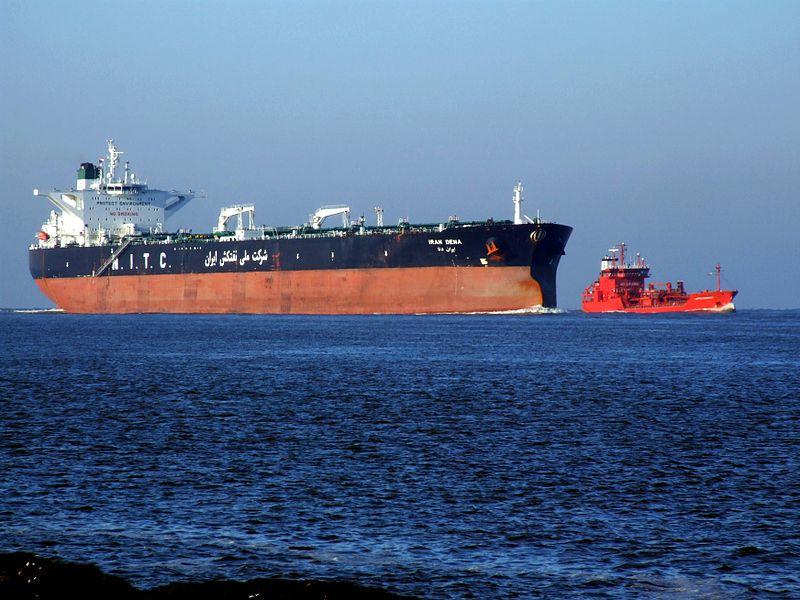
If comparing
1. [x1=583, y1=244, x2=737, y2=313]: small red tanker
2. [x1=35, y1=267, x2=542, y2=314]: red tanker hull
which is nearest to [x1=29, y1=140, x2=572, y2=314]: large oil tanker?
[x1=35, y1=267, x2=542, y2=314]: red tanker hull

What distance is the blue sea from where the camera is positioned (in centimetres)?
1125

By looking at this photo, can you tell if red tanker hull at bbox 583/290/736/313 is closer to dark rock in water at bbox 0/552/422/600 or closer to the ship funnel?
the ship funnel

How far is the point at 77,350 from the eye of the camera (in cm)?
4797

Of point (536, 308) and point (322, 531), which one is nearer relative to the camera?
point (322, 531)

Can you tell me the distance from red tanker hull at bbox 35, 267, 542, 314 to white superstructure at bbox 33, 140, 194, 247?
476 cm

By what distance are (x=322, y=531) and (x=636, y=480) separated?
5492 millimetres

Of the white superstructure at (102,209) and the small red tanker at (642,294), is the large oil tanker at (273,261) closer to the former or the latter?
the white superstructure at (102,209)

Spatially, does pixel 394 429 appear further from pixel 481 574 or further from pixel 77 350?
pixel 77 350

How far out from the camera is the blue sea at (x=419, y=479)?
36.9 feet

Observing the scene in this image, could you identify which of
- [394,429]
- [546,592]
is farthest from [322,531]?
[394,429]

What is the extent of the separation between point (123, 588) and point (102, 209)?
85272 mm

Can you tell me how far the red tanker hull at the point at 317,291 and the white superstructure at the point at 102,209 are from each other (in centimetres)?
476

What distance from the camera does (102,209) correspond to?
90938mm

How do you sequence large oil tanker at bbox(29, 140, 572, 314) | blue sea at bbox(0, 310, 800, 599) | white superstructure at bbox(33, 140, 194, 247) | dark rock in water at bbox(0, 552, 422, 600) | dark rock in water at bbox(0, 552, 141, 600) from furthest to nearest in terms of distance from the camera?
white superstructure at bbox(33, 140, 194, 247)
large oil tanker at bbox(29, 140, 572, 314)
blue sea at bbox(0, 310, 800, 599)
dark rock in water at bbox(0, 552, 141, 600)
dark rock in water at bbox(0, 552, 422, 600)
